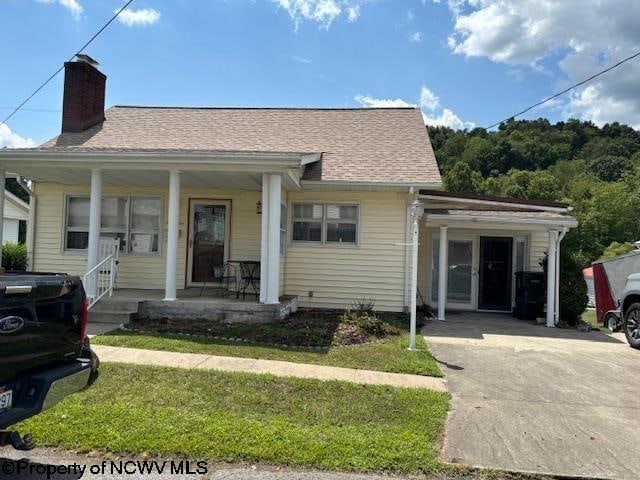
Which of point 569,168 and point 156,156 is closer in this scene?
point 156,156

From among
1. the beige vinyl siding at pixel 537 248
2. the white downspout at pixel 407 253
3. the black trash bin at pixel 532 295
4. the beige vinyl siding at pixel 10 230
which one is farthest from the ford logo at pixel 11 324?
the beige vinyl siding at pixel 10 230

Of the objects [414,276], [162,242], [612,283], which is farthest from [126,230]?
[612,283]

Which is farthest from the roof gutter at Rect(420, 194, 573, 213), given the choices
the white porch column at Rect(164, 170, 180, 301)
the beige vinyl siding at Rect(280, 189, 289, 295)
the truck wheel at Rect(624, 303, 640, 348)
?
the white porch column at Rect(164, 170, 180, 301)

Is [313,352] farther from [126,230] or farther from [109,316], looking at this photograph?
[126,230]

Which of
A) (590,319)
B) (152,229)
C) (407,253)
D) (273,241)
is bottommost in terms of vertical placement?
(590,319)

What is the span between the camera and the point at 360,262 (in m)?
11.0

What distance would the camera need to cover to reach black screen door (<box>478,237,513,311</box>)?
1277cm

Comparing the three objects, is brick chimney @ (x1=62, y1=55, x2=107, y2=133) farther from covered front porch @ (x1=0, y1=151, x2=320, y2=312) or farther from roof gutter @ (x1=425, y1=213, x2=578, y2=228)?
roof gutter @ (x1=425, y1=213, x2=578, y2=228)

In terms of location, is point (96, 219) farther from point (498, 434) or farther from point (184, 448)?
point (498, 434)

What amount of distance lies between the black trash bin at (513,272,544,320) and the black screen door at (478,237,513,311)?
101 centimetres

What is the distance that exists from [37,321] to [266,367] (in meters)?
3.29

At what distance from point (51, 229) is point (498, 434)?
11.1 m

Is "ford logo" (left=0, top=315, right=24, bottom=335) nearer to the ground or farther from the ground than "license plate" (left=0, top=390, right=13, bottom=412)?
farther from the ground

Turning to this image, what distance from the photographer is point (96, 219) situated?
30.9ft
